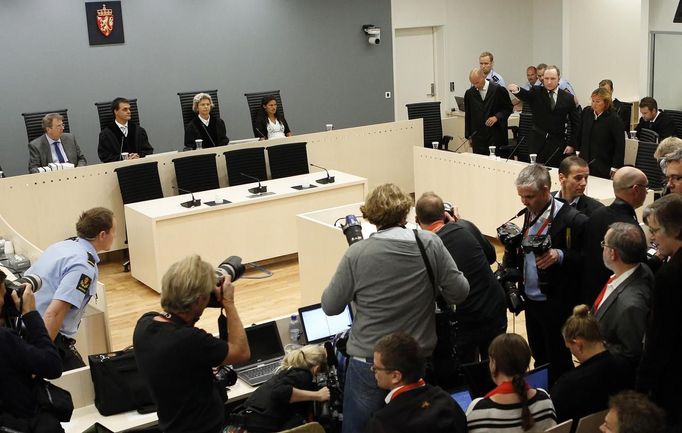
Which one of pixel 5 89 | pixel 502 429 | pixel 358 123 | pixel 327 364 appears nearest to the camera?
pixel 502 429

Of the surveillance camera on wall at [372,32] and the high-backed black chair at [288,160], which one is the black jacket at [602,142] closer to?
the high-backed black chair at [288,160]

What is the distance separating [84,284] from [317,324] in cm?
121

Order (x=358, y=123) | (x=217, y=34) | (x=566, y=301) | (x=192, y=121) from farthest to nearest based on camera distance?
(x=358, y=123)
(x=217, y=34)
(x=192, y=121)
(x=566, y=301)

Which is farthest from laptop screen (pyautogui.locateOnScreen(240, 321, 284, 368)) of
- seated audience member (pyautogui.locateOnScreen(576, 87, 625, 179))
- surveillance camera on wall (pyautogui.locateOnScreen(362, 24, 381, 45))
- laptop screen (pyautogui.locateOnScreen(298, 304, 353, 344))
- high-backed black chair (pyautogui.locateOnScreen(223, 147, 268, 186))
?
surveillance camera on wall (pyautogui.locateOnScreen(362, 24, 381, 45))

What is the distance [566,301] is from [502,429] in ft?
4.90

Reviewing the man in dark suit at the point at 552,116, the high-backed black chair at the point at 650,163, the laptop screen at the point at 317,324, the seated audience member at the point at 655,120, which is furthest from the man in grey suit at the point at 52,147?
the seated audience member at the point at 655,120

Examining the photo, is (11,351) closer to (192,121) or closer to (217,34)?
(192,121)

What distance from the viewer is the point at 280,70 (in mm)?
12758

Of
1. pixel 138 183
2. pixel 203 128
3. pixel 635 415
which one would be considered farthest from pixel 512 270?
pixel 203 128

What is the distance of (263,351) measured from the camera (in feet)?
15.7

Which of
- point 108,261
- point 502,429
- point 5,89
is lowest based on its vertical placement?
point 108,261

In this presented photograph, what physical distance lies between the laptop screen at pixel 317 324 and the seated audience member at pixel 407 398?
1404mm

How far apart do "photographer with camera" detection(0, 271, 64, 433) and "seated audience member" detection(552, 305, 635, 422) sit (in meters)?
2.01

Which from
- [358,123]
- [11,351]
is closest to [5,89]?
[358,123]
